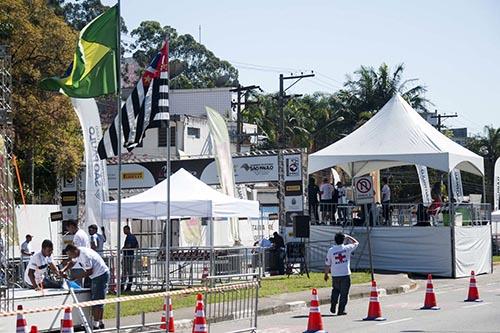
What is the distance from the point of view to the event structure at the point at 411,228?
29.9m

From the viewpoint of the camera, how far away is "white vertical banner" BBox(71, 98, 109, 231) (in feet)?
90.4

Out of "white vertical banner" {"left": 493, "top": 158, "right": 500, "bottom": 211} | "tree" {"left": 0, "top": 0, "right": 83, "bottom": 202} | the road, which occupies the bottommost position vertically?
the road

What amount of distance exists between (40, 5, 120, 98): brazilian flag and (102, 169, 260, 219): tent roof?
914cm

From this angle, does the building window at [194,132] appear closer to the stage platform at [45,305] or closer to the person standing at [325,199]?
the person standing at [325,199]

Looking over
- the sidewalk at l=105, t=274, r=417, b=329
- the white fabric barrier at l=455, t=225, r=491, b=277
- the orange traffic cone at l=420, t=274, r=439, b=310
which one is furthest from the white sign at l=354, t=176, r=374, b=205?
the white fabric barrier at l=455, t=225, r=491, b=277

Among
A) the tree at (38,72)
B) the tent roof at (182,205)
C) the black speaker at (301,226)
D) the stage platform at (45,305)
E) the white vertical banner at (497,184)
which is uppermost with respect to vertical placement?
the tree at (38,72)

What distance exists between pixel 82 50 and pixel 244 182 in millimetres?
20647

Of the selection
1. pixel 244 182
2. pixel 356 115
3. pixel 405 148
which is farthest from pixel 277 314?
pixel 356 115

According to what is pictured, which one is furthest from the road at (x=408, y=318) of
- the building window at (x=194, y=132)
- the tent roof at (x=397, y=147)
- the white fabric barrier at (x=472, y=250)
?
the building window at (x=194, y=132)

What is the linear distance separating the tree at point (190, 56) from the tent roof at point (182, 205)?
247ft

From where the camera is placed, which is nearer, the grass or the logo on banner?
the grass

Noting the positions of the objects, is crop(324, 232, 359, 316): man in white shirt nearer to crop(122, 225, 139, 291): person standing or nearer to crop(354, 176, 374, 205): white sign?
crop(354, 176, 374, 205): white sign

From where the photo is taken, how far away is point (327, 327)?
1627 cm

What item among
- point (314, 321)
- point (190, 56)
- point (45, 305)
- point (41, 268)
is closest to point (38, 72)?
point (41, 268)
